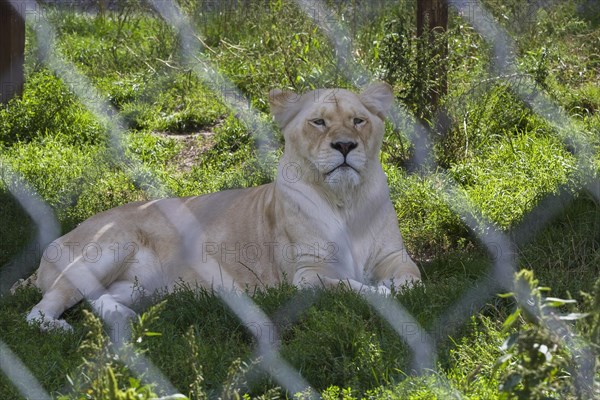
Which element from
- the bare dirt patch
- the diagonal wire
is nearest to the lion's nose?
the diagonal wire

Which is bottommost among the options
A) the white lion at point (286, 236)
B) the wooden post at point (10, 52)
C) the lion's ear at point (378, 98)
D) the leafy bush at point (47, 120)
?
the white lion at point (286, 236)

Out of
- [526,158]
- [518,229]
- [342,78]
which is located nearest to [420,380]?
[518,229]

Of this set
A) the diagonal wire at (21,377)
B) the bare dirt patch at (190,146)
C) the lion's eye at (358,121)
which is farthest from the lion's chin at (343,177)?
the bare dirt patch at (190,146)

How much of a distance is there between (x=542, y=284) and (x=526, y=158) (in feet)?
5.49

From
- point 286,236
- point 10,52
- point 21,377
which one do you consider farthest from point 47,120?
point 21,377

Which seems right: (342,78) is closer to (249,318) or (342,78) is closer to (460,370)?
(249,318)

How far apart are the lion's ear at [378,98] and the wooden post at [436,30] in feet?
3.65

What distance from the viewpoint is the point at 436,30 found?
19.0 feet

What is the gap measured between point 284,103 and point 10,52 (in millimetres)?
2664

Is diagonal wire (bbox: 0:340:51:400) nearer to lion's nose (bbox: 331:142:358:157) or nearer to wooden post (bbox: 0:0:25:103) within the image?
lion's nose (bbox: 331:142:358:157)

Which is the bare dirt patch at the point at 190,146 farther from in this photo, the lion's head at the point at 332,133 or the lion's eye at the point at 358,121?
the lion's eye at the point at 358,121

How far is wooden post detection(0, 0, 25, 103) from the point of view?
6551 millimetres

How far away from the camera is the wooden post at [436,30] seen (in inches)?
223

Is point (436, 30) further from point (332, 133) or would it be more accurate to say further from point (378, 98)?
point (332, 133)
